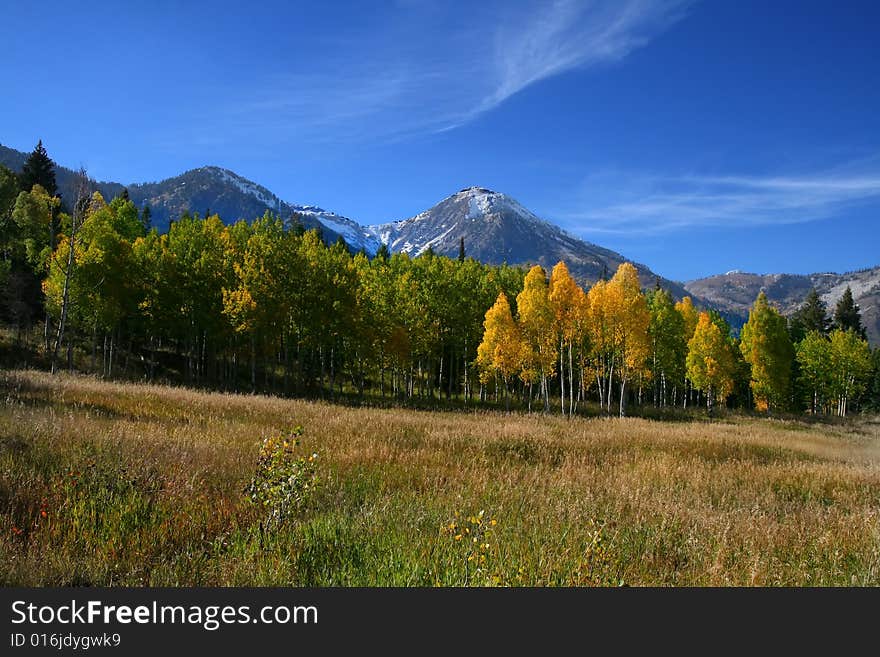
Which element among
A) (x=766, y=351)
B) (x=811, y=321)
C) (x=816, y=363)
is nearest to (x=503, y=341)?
(x=766, y=351)

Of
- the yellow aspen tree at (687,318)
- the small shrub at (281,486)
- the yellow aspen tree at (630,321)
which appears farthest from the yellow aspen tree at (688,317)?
the small shrub at (281,486)

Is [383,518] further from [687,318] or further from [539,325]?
[687,318]

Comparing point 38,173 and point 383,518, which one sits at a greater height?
point 38,173

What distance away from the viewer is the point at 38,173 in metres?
54.4

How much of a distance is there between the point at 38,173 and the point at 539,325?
5653 centimetres

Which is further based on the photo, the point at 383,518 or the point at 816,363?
the point at 816,363

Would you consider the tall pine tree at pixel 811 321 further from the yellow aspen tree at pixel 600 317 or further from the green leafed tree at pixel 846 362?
the yellow aspen tree at pixel 600 317

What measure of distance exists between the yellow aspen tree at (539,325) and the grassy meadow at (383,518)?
1085 inches

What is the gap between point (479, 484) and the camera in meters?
8.38

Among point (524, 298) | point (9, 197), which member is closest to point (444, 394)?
point (524, 298)

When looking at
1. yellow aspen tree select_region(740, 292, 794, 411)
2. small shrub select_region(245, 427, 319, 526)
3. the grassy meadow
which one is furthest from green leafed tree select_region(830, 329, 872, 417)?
small shrub select_region(245, 427, 319, 526)

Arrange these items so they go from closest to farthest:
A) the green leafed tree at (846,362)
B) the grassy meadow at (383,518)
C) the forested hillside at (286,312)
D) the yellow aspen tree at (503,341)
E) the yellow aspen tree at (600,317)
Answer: the grassy meadow at (383,518), the forested hillside at (286,312), the yellow aspen tree at (503,341), the yellow aspen tree at (600,317), the green leafed tree at (846,362)

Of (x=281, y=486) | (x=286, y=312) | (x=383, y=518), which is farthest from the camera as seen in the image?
(x=286, y=312)

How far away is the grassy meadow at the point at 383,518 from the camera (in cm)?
447
